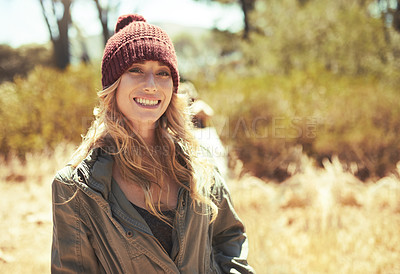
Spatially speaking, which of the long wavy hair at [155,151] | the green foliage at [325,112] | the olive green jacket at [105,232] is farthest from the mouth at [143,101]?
the green foliage at [325,112]

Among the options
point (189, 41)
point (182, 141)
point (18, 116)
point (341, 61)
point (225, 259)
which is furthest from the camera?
point (189, 41)

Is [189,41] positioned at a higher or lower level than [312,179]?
higher

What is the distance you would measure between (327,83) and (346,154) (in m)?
1.57

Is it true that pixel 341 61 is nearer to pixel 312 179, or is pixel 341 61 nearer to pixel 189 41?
pixel 312 179

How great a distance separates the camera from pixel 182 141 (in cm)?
195

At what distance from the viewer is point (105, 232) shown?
4.94 ft

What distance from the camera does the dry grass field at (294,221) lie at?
3031 millimetres

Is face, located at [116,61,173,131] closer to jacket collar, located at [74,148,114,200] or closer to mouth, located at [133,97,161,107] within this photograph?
mouth, located at [133,97,161,107]

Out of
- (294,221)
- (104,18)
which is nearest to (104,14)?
(104,18)

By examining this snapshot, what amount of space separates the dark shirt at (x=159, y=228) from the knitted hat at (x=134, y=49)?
25.1 inches

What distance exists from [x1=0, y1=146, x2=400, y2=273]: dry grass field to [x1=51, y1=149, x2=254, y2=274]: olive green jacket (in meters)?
1.42

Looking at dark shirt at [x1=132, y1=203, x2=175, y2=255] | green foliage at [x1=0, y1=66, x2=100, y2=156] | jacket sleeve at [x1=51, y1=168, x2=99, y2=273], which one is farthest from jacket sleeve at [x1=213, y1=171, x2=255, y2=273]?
green foliage at [x1=0, y1=66, x2=100, y2=156]

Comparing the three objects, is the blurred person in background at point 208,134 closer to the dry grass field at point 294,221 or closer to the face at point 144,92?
the dry grass field at point 294,221

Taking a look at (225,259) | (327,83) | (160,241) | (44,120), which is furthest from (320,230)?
(44,120)
